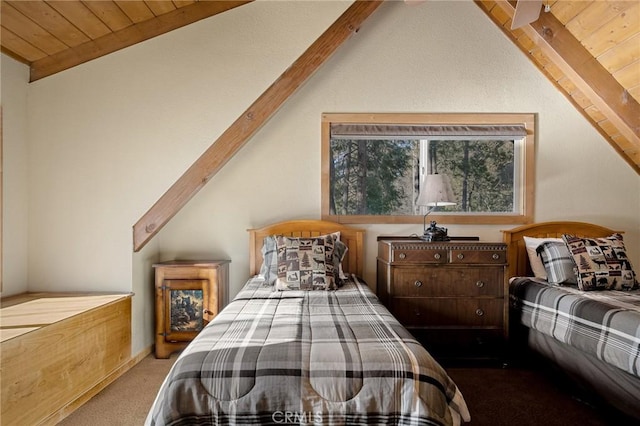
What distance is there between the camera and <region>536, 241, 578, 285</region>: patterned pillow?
2.95 m

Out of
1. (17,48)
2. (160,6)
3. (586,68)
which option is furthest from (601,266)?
(17,48)

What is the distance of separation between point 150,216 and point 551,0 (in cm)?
313

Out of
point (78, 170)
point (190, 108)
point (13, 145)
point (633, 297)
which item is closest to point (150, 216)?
point (78, 170)

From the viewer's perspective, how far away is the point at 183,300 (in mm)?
3102

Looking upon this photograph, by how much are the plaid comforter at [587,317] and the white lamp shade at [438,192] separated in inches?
34.2

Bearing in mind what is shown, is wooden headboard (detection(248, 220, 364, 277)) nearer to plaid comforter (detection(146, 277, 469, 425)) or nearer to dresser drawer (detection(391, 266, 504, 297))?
dresser drawer (detection(391, 266, 504, 297))

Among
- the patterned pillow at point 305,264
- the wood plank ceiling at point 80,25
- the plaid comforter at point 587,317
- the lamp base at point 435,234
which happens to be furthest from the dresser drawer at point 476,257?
the wood plank ceiling at point 80,25

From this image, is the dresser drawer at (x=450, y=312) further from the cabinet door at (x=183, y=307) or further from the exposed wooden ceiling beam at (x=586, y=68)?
the exposed wooden ceiling beam at (x=586, y=68)

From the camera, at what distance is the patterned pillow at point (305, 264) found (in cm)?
274

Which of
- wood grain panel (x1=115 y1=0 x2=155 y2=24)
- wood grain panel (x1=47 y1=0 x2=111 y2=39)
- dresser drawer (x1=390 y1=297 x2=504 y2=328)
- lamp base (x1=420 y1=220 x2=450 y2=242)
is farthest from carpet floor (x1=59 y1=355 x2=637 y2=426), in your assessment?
wood grain panel (x1=115 y1=0 x2=155 y2=24)

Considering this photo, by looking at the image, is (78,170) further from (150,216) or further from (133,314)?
(133,314)

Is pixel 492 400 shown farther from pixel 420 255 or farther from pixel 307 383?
pixel 307 383

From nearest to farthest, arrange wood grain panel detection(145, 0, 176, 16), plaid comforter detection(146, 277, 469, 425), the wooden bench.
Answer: plaid comforter detection(146, 277, 469, 425), the wooden bench, wood grain panel detection(145, 0, 176, 16)

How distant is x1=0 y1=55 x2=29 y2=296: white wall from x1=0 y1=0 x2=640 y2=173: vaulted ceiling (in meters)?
0.14
